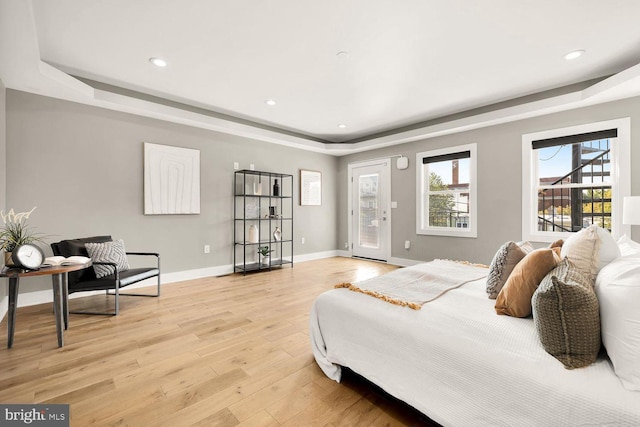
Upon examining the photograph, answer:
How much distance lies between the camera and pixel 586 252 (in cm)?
148

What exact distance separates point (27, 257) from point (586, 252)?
148 inches

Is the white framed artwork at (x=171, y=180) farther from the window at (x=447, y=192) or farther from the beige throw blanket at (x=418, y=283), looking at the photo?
the window at (x=447, y=192)

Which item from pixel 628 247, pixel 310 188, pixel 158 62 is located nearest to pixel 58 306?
pixel 158 62

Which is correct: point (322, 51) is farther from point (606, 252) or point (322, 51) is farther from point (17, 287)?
point (17, 287)

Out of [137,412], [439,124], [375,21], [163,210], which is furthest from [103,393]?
[439,124]

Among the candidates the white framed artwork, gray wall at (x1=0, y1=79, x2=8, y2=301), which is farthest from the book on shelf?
the white framed artwork

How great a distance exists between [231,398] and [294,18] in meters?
2.76

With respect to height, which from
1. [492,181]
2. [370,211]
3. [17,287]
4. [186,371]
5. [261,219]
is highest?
[492,181]

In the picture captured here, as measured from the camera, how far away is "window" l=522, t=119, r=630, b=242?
3402 millimetres

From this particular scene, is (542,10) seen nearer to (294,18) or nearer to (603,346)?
(294,18)

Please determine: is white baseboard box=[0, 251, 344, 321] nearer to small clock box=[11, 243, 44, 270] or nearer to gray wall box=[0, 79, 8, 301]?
gray wall box=[0, 79, 8, 301]

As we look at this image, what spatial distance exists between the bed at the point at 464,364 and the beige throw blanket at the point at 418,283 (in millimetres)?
57

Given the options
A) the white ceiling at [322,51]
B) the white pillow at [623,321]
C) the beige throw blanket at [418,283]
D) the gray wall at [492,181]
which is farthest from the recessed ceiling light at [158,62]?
the gray wall at [492,181]

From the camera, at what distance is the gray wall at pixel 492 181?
11.4 feet
